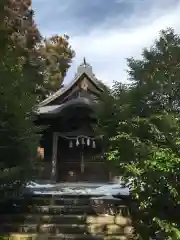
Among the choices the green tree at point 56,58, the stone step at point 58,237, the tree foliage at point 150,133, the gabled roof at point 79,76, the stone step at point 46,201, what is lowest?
the stone step at point 58,237

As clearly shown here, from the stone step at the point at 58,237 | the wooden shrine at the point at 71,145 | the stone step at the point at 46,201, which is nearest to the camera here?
the stone step at the point at 58,237

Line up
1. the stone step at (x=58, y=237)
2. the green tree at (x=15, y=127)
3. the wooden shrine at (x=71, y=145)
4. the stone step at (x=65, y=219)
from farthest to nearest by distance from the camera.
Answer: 1. the wooden shrine at (x=71, y=145)
2. the stone step at (x=65, y=219)
3. the green tree at (x=15, y=127)
4. the stone step at (x=58, y=237)

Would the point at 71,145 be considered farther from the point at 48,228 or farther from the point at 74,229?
the point at 74,229

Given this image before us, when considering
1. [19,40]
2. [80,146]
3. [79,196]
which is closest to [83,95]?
[80,146]

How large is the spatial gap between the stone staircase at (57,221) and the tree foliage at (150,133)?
2.11 meters

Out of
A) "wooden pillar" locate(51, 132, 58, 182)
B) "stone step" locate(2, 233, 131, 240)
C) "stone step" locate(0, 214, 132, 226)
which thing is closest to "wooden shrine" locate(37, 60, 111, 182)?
"wooden pillar" locate(51, 132, 58, 182)

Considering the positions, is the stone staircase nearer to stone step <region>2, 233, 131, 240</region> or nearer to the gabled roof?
stone step <region>2, 233, 131, 240</region>

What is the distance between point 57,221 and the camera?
10922 mm

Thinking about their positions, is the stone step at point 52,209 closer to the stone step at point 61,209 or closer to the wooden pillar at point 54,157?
the stone step at point 61,209

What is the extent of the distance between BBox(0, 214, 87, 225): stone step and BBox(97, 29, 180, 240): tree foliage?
8.51ft

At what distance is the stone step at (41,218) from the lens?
35.6ft

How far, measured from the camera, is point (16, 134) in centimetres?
1084

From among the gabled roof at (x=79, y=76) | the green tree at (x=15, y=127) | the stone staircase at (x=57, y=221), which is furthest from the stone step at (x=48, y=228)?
the gabled roof at (x=79, y=76)

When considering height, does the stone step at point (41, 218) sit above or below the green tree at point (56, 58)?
below
